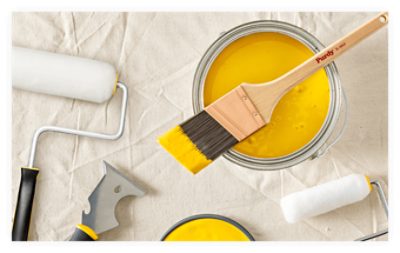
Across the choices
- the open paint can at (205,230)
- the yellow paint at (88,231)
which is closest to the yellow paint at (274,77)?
the open paint can at (205,230)

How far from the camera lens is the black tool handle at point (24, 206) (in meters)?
0.84

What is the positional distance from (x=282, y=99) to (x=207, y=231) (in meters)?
0.24

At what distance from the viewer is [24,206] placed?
0.84 m

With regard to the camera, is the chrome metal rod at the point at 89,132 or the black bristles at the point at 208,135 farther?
the chrome metal rod at the point at 89,132

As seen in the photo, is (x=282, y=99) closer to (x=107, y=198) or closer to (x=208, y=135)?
(x=208, y=135)

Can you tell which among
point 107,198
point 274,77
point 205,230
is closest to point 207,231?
point 205,230

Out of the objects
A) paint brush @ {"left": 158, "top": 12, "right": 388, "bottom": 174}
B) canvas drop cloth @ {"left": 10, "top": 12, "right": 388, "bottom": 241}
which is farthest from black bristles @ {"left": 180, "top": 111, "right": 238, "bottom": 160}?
canvas drop cloth @ {"left": 10, "top": 12, "right": 388, "bottom": 241}

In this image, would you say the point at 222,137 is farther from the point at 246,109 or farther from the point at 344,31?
the point at 344,31

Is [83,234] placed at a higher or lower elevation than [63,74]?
lower

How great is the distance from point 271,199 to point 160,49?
0.99 feet

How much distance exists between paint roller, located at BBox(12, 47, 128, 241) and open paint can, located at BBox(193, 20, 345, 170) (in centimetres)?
15

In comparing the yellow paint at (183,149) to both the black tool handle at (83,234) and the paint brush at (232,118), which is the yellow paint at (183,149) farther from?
the black tool handle at (83,234)

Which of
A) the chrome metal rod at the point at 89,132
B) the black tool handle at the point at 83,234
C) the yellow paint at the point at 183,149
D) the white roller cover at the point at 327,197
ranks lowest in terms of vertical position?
the black tool handle at the point at 83,234

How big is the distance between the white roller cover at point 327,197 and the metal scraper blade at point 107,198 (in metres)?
0.24
